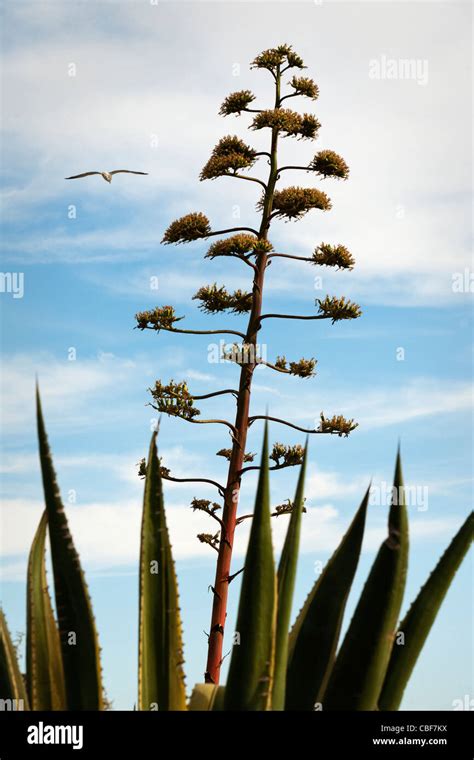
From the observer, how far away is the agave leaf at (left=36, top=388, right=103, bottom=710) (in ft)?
5.40

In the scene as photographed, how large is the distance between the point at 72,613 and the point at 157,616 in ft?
0.65

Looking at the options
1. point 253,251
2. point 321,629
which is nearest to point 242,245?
point 253,251

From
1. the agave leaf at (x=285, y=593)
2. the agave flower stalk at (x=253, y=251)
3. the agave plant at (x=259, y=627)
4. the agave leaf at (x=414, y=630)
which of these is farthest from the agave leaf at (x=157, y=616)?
the agave flower stalk at (x=253, y=251)

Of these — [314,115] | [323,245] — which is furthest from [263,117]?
[323,245]

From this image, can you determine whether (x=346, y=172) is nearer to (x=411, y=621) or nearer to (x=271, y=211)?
(x=271, y=211)

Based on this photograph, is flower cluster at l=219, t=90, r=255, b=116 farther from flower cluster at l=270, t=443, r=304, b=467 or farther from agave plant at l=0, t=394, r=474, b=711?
agave plant at l=0, t=394, r=474, b=711

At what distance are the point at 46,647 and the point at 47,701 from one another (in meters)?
0.11

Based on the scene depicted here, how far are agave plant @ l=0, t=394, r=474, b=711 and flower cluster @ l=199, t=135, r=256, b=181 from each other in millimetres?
5598

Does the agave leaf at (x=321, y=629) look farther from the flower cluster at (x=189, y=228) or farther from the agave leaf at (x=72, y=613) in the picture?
the flower cluster at (x=189, y=228)

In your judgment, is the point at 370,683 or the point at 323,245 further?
the point at 323,245

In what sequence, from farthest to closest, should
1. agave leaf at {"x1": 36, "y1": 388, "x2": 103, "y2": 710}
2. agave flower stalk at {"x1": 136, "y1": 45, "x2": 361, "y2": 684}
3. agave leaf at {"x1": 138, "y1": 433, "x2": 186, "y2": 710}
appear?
agave flower stalk at {"x1": 136, "y1": 45, "x2": 361, "y2": 684}, agave leaf at {"x1": 138, "y1": 433, "x2": 186, "y2": 710}, agave leaf at {"x1": 36, "y1": 388, "x2": 103, "y2": 710}

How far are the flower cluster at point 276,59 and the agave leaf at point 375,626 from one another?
643 cm

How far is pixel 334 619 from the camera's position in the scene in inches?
74.1

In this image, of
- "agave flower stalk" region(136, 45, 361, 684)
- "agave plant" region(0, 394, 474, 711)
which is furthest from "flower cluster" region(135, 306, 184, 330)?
"agave plant" region(0, 394, 474, 711)
